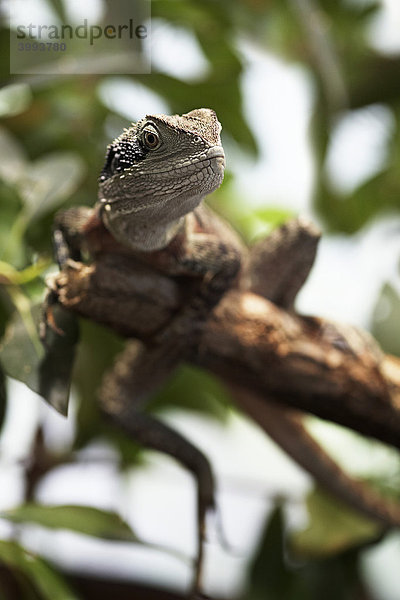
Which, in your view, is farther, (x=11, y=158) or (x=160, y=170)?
(x=11, y=158)

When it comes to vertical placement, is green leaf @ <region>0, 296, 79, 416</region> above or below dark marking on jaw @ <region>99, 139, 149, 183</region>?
below

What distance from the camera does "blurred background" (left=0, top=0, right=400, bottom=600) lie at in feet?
5.53

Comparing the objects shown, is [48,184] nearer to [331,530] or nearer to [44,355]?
[44,355]

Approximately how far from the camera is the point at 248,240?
2.28 meters

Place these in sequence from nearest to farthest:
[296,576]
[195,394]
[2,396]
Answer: [2,396] < [296,576] < [195,394]

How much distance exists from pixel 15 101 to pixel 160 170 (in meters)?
1.12

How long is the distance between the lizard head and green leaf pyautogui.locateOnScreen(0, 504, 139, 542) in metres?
0.65

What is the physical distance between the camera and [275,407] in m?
1.98

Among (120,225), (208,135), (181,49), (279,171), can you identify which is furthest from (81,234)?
(279,171)

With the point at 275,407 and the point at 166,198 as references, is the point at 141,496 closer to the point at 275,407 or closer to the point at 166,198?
the point at 275,407

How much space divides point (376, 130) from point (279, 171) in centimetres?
48

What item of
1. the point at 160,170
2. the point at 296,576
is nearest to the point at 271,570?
the point at 296,576

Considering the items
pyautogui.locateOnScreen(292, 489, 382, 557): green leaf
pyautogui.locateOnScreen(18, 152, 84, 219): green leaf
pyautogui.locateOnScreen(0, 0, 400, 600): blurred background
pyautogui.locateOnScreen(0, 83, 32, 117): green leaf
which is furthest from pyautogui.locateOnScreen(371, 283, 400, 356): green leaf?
pyautogui.locateOnScreen(0, 83, 32, 117): green leaf

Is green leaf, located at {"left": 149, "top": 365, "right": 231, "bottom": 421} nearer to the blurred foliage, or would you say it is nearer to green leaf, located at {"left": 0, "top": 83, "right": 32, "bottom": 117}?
the blurred foliage
